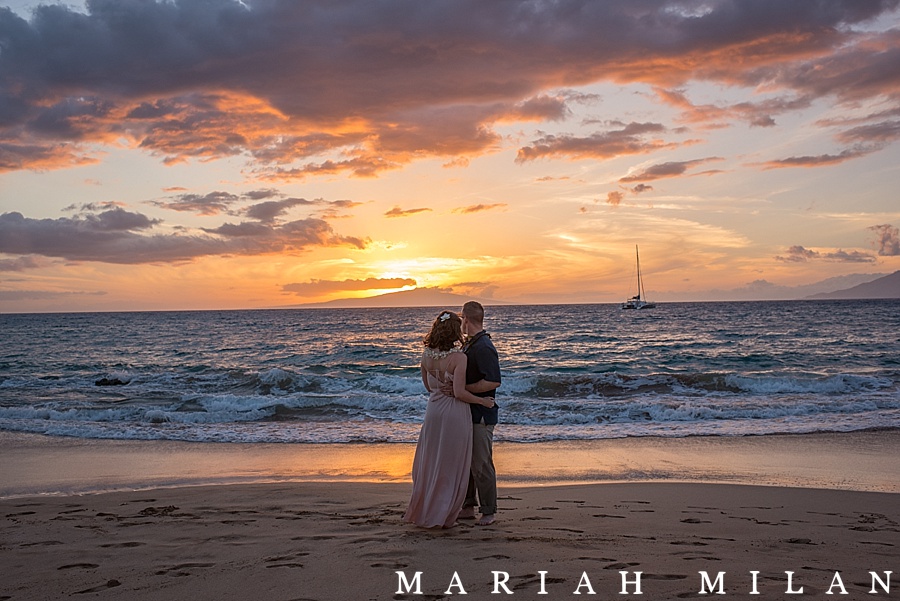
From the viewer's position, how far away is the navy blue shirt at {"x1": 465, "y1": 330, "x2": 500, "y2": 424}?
5.91 meters

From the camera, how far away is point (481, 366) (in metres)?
5.91

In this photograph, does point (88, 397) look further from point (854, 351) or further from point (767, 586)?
point (854, 351)

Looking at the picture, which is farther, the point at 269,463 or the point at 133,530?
the point at 269,463

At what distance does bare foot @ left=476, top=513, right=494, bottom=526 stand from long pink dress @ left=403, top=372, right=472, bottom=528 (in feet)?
1.01

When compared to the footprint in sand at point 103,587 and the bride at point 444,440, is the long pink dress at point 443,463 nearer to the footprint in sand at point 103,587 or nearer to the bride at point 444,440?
the bride at point 444,440

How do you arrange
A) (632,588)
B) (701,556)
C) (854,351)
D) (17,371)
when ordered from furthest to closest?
(854,351), (17,371), (701,556), (632,588)

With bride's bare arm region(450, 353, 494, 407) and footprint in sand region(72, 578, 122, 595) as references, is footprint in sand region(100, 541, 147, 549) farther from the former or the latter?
bride's bare arm region(450, 353, 494, 407)

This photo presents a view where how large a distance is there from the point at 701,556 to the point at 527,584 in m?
1.58

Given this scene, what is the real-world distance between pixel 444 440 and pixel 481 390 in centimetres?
58

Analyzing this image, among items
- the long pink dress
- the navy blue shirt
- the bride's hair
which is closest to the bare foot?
the long pink dress

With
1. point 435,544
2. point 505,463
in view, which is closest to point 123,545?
point 435,544

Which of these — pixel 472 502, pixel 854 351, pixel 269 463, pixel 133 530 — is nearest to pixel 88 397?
pixel 269 463

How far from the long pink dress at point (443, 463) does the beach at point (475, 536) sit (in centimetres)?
22

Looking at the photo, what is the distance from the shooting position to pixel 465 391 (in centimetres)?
582
